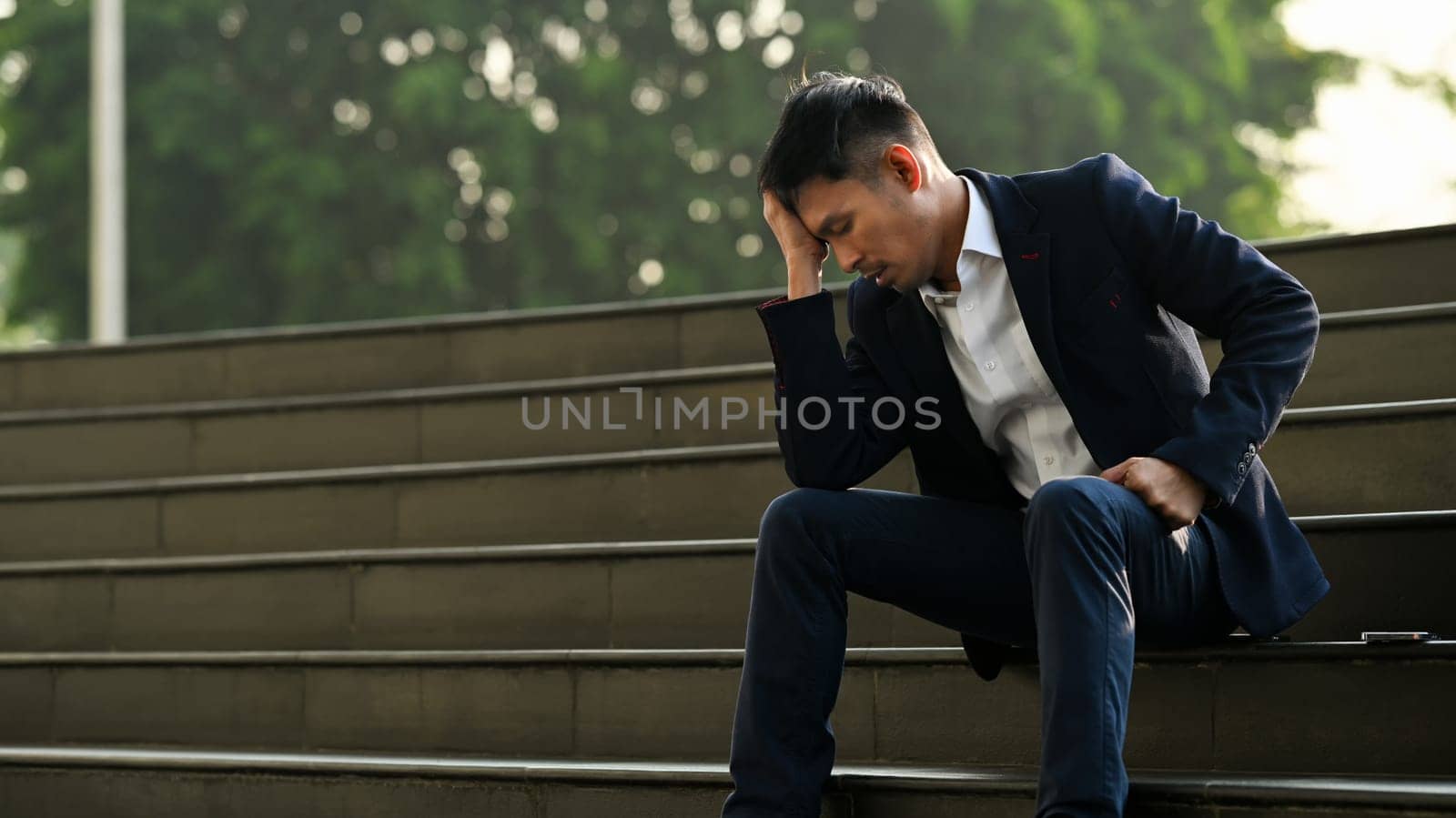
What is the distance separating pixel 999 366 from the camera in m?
2.62

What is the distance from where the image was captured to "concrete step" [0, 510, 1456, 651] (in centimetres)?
359

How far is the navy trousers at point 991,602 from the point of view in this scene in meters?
2.12

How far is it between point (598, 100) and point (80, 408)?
1152cm

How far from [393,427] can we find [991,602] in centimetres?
260

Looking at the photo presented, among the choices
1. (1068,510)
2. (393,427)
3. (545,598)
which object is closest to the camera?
(1068,510)

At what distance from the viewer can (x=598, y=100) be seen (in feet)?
53.8

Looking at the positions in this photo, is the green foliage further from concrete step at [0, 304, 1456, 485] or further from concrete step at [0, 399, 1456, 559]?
concrete step at [0, 399, 1456, 559]

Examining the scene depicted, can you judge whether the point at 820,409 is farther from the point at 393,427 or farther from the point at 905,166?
the point at 393,427

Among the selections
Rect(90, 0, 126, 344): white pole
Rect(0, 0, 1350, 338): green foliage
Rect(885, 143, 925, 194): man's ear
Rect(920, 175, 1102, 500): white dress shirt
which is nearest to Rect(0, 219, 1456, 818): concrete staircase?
Rect(920, 175, 1102, 500): white dress shirt

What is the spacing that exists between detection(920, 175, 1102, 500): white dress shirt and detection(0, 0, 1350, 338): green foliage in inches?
506

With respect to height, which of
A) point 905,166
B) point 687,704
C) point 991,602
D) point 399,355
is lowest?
point 687,704

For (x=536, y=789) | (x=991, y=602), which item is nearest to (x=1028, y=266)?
(x=991, y=602)

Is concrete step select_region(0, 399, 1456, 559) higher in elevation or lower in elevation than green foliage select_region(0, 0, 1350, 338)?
lower

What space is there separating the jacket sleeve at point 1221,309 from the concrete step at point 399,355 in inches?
73.2
